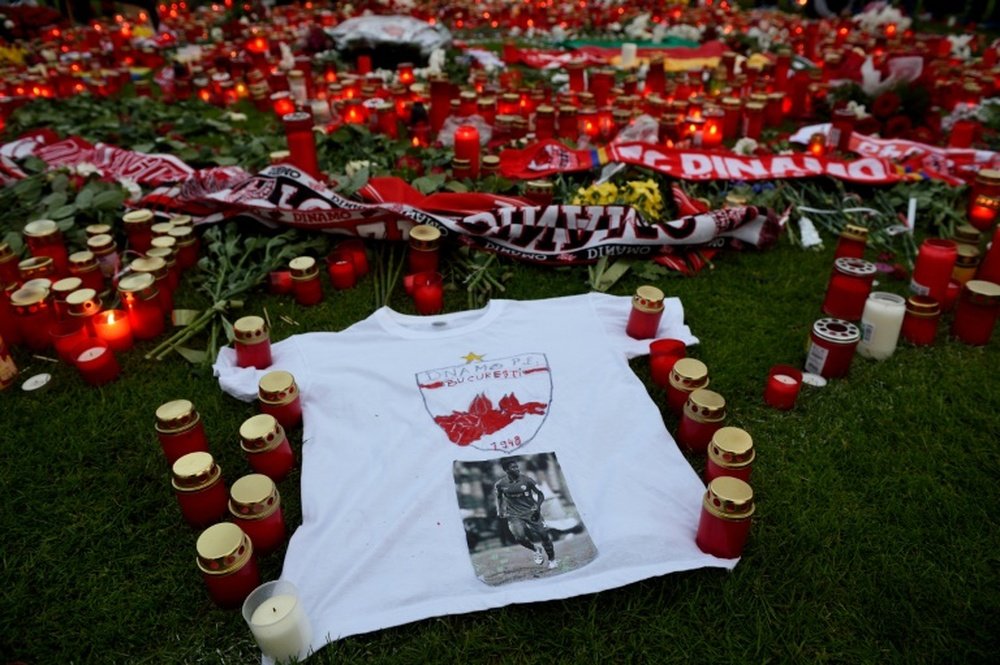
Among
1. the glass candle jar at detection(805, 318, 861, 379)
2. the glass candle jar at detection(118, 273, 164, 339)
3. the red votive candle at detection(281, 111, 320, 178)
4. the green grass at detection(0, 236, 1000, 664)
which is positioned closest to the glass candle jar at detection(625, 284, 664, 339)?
the green grass at detection(0, 236, 1000, 664)

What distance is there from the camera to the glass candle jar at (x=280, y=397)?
222 centimetres

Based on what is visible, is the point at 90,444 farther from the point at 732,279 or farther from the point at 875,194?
the point at 875,194

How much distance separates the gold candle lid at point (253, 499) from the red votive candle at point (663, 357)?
1479mm

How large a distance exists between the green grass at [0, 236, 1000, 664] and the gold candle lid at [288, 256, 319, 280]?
2.14 feet

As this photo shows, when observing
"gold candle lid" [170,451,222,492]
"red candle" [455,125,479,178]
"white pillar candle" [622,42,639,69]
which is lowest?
"gold candle lid" [170,451,222,492]

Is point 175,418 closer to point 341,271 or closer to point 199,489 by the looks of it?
point 199,489

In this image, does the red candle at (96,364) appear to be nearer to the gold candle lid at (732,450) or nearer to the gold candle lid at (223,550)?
the gold candle lid at (223,550)

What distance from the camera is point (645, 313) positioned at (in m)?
2.61

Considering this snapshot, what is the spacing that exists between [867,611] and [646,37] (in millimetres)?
8841

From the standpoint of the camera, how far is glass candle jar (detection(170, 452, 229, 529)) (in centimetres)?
185

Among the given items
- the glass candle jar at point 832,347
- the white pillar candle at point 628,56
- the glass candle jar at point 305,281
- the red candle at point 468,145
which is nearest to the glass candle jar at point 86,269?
the glass candle jar at point 305,281

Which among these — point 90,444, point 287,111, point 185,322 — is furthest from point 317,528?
point 287,111

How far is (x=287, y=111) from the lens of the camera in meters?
5.35

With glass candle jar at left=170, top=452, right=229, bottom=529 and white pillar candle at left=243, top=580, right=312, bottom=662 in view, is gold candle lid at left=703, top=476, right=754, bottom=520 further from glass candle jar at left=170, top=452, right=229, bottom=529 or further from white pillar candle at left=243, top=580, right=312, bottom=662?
glass candle jar at left=170, top=452, right=229, bottom=529
